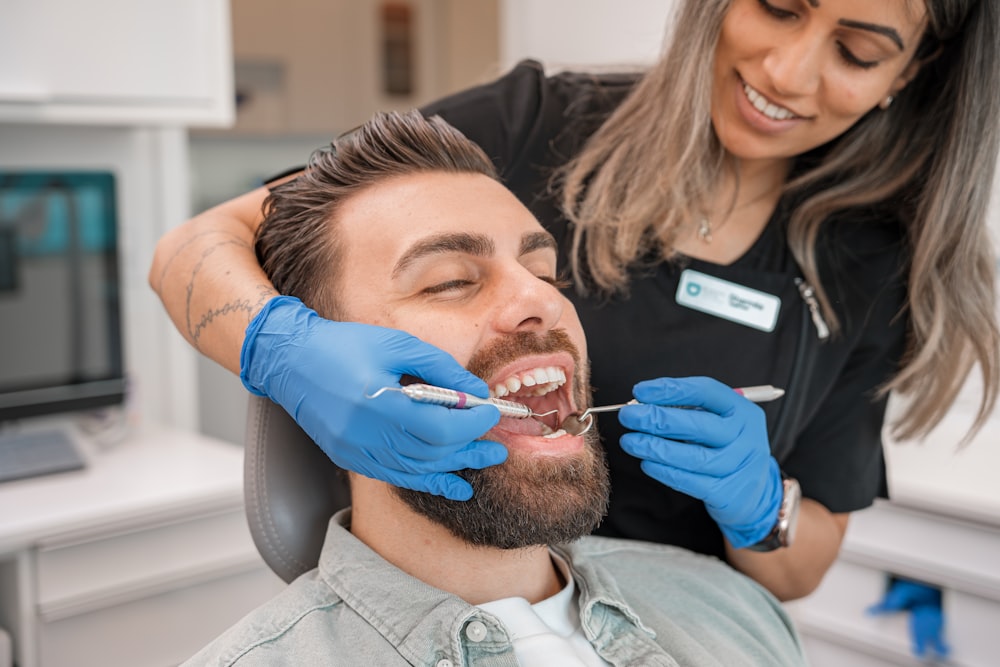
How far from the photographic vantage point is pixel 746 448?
1193 millimetres

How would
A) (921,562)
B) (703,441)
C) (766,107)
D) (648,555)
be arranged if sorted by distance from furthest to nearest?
(921,562)
(648,555)
(766,107)
(703,441)

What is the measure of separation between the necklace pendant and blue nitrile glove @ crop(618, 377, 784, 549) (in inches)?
12.1

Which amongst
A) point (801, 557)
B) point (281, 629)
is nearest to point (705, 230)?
point (801, 557)

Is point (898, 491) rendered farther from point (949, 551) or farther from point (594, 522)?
point (594, 522)

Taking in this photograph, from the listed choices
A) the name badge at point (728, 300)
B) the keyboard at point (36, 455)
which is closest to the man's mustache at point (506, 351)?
the name badge at point (728, 300)

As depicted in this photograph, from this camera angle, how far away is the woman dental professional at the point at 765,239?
1.24 m

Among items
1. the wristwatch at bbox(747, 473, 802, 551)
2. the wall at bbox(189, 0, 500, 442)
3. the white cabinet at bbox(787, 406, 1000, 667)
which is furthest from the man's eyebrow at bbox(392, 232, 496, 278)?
the wall at bbox(189, 0, 500, 442)

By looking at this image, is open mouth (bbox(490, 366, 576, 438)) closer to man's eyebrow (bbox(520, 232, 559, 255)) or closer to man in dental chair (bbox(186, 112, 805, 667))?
man in dental chair (bbox(186, 112, 805, 667))

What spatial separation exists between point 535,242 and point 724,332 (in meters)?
0.36

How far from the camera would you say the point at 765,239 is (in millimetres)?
1446

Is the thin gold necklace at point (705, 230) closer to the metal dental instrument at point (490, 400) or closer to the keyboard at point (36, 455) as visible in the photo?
the metal dental instrument at point (490, 400)

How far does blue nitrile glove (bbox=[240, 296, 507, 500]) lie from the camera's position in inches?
35.4

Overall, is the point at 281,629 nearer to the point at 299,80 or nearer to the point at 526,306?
the point at 526,306

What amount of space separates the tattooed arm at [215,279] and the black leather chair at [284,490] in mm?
116
